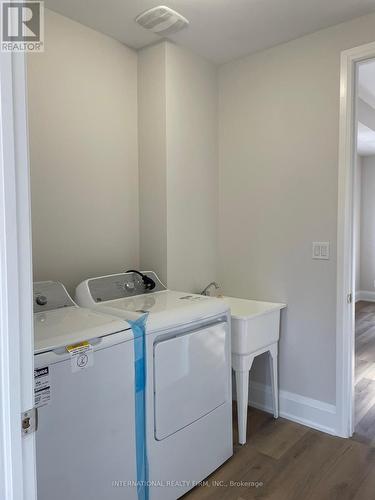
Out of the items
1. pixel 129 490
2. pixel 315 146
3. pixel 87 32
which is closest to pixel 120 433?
pixel 129 490

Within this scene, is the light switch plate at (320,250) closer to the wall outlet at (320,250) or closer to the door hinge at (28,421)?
the wall outlet at (320,250)

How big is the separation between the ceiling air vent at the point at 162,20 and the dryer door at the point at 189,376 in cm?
172

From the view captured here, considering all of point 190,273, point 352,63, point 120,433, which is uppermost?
point 352,63

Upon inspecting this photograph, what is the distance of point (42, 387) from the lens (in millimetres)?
1251

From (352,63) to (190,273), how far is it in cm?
166

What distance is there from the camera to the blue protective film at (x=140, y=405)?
1.58 meters

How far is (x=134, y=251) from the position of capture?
261 centimetres

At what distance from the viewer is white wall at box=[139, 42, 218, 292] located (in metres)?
2.45

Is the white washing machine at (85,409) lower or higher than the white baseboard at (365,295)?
higher

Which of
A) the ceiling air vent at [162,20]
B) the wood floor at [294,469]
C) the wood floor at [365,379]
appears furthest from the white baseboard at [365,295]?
the ceiling air vent at [162,20]

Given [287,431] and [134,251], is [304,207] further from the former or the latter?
[287,431]

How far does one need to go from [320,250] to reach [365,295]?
15.6ft

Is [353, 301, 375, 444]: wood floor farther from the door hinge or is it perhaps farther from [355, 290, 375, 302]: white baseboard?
the door hinge

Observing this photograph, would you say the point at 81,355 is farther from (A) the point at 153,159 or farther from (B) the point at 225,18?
(B) the point at 225,18
